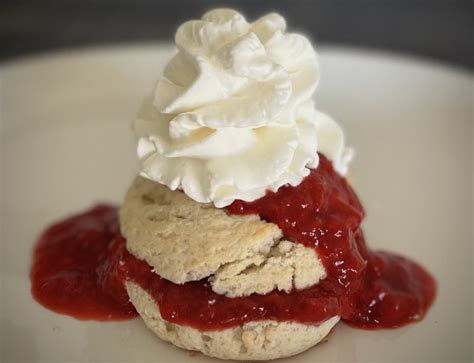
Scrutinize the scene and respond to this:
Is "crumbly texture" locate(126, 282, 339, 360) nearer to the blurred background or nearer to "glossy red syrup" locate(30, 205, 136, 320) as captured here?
"glossy red syrup" locate(30, 205, 136, 320)

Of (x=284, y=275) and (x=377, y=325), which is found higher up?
(x=284, y=275)

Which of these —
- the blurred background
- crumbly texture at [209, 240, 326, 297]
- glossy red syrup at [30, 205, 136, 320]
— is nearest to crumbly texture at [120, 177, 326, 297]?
crumbly texture at [209, 240, 326, 297]

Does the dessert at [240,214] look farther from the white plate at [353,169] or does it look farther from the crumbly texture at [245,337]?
the white plate at [353,169]

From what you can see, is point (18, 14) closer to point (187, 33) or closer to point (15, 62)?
point (15, 62)

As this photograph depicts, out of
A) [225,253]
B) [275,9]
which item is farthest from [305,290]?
[275,9]

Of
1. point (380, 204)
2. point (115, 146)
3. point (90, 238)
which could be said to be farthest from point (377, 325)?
point (115, 146)

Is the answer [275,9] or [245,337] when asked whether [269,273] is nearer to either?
[245,337]

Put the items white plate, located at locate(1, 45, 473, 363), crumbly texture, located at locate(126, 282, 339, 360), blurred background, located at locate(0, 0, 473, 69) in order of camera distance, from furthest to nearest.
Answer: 1. blurred background, located at locate(0, 0, 473, 69)
2. white plate, located at locate(1, 45, 473, 363)
3. crumbly texture, located at locate(126, 282, 339, 360)
